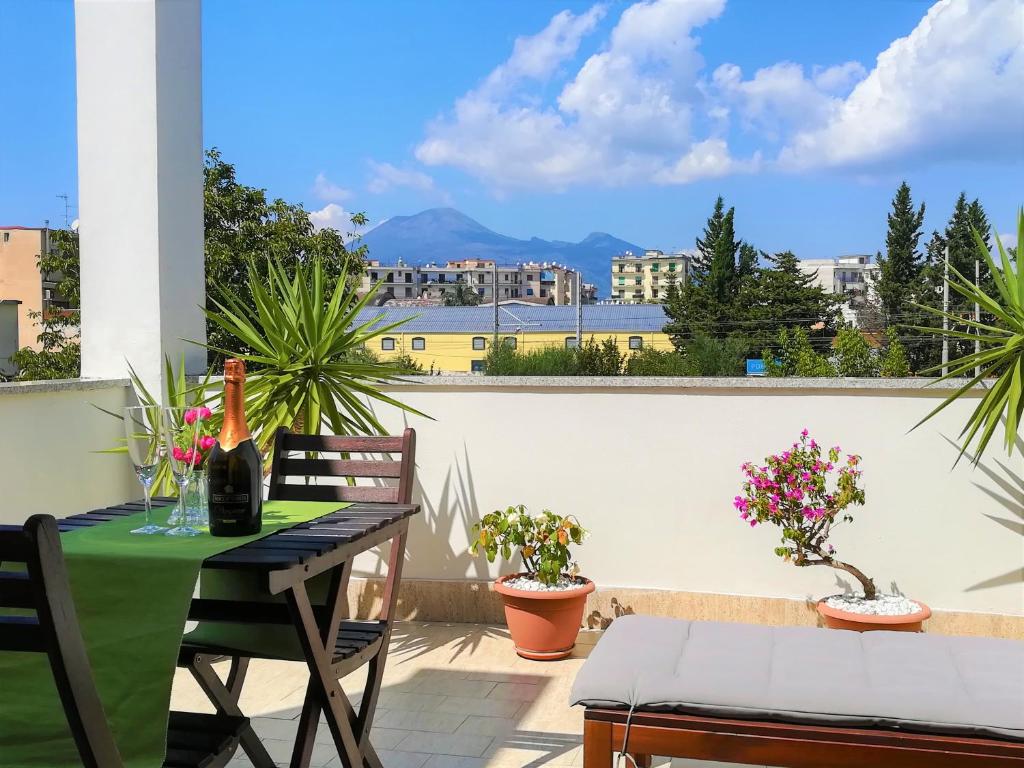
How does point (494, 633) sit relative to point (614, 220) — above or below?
below

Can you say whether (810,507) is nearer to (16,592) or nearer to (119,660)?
(119,660)

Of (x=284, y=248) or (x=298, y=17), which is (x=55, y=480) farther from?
(x=298, y=17)

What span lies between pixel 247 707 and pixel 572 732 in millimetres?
1256

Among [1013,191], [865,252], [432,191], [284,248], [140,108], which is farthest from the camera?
[432,191]

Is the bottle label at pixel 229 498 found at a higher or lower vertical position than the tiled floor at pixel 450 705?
higher

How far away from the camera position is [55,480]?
4223mm

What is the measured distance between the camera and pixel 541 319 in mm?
85125

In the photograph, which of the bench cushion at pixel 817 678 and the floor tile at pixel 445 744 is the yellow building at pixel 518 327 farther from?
the bench cushion at pixel 817 678

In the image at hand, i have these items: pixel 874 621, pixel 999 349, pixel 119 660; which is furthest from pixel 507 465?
pixel 119 660

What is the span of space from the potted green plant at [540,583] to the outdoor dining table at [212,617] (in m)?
1.26

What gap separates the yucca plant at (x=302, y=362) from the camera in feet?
14.1

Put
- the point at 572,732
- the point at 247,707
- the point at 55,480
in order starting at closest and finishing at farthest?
the point at 572,732 → the point at 247,707 → the point at 55,480

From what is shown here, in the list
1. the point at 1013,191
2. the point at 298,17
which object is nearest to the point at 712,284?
the point at 1013,191

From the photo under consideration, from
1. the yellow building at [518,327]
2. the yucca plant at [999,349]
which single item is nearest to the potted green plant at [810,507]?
the yucca plant at [999,349]
